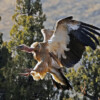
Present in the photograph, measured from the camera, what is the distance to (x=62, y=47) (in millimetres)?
3254

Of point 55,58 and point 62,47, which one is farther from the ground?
point 62,47

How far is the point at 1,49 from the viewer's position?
14.1m

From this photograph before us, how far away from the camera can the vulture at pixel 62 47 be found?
3078 mm

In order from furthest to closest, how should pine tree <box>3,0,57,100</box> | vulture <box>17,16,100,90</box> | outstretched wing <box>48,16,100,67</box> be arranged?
pine tree <box>3,0,57,100</box>, outstretched wing <box>48,16,100,67</box>, vulture <box>17,16,100,90</box>

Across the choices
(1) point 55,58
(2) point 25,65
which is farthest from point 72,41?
(2) point 25,65

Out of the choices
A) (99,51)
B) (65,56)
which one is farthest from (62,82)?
(99,51)

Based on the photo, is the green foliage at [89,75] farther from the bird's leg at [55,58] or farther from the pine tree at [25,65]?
the bird's leg at [55,58]

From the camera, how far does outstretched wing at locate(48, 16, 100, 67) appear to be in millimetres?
3198

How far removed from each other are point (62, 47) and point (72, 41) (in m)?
0.13

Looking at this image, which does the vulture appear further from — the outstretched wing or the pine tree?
the pine tree

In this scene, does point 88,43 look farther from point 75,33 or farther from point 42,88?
point 42,88

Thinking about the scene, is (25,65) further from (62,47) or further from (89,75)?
(62,47)

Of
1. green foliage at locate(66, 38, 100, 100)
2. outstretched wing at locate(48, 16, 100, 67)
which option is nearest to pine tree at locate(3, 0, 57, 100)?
green foliage at locate(66, 38, 100, 100)

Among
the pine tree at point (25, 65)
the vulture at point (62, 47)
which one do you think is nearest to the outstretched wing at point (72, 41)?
the vulture at point (62, 47)
